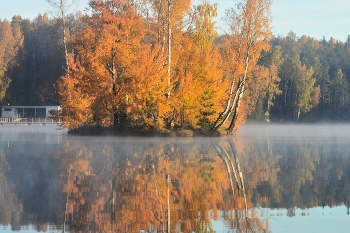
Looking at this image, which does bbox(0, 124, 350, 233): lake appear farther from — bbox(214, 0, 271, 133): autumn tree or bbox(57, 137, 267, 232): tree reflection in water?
bbox(214, 0, 271, 133): autumn tree

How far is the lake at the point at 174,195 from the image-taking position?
884cm

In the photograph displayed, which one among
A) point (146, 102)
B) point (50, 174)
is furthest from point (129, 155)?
point (146, 102)

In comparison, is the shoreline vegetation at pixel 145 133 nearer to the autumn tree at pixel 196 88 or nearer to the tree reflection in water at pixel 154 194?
the autumn tree at pixel 196 88

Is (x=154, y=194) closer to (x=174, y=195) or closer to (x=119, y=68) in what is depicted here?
(x=174, y=195)

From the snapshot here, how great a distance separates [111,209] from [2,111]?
3235 inches

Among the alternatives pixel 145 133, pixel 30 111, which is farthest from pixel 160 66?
pixel 30 111

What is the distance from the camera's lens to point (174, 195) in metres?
11.5

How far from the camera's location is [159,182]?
13406 millimetres

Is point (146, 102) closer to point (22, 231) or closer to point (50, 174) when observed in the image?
point (50, 174)

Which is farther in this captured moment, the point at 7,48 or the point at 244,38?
the point at 7,48

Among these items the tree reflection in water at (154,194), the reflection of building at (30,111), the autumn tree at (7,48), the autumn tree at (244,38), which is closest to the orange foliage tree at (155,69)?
the autumn tree at (244,38)

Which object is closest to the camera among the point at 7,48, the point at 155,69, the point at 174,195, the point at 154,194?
the point at 174,195

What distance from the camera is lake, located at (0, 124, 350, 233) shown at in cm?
884

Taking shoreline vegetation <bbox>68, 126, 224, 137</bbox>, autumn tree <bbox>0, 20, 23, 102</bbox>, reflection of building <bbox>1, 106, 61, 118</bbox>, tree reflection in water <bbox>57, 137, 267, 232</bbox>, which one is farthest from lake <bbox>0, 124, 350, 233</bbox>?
reflection of building <bbox>1, 106, 61, 118</bbox>
